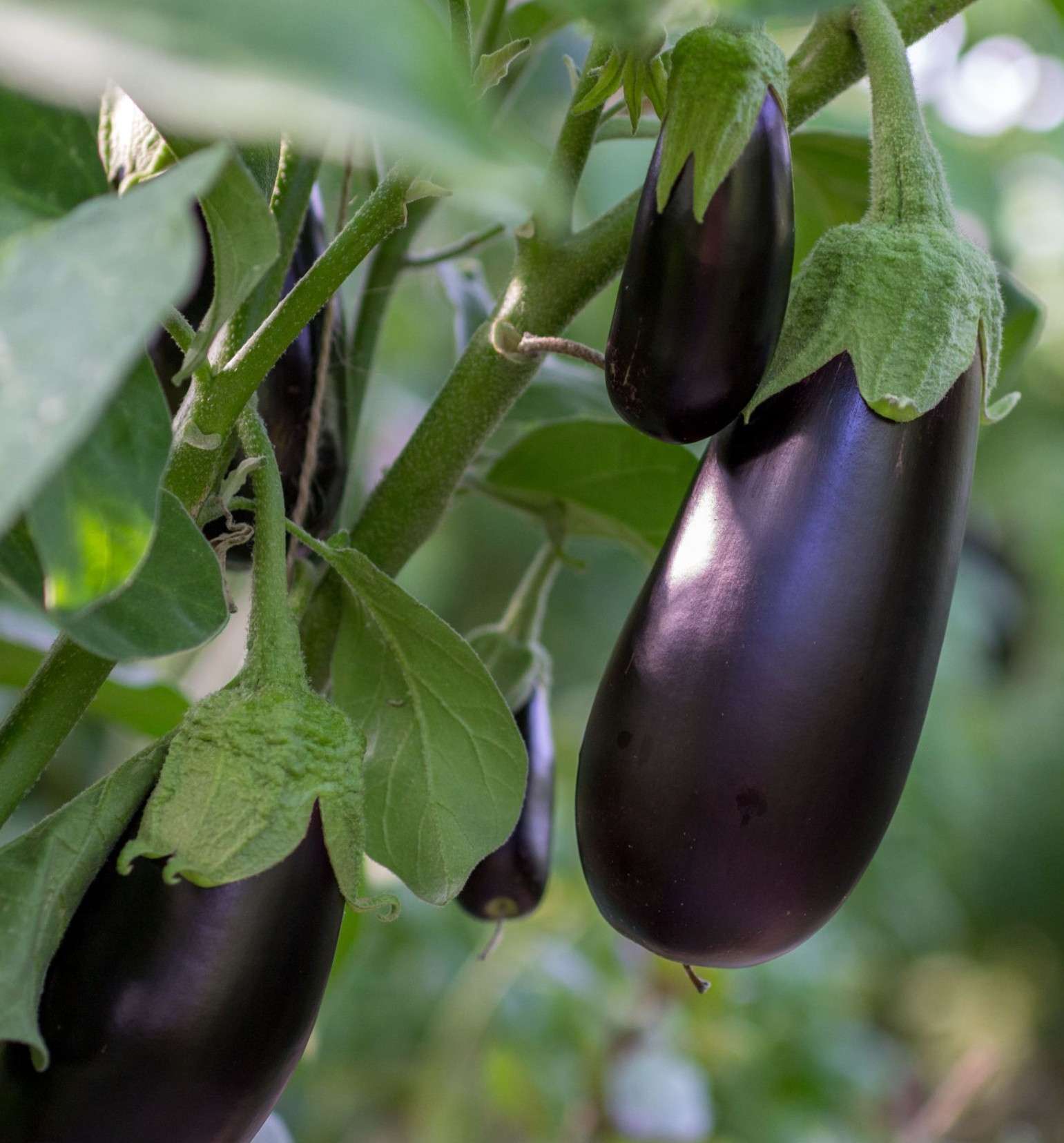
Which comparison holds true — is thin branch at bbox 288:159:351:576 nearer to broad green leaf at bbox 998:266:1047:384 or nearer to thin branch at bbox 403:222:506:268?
thin branch at bbox 403:222:506:268

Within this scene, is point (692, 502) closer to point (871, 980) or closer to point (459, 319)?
point (459, 319)

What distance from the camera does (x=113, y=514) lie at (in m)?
0.24

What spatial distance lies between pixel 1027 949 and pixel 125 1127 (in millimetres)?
3679

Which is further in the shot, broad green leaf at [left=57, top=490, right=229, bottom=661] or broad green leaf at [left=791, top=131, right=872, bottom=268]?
broad green leaf at [left=791, top=131, right=872, bottom=268]

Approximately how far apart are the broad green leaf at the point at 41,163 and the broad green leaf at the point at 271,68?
12 centimetres

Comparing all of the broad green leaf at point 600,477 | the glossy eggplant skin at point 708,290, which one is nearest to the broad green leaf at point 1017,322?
the broad green leaf at point 600,477

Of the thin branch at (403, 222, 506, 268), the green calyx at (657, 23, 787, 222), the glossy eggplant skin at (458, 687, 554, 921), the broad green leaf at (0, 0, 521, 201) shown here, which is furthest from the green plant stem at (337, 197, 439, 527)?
the broad green leaf at (0, 0, 521, 201)

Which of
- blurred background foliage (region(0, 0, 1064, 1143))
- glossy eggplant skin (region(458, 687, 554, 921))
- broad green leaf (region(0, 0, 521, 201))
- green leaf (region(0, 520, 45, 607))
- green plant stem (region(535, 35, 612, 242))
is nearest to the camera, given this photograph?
broad green leaf (region(0, 0, 521, 201))

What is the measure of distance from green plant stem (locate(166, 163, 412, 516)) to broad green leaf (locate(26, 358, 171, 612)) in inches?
2.6

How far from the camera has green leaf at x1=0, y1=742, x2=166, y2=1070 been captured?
0.98 ft

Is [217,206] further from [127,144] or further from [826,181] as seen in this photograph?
[826,181]

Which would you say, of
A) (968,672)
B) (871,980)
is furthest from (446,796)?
(968,672)

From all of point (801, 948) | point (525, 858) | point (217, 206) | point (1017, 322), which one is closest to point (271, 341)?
point (217, 206)

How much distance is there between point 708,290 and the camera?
31 cm
